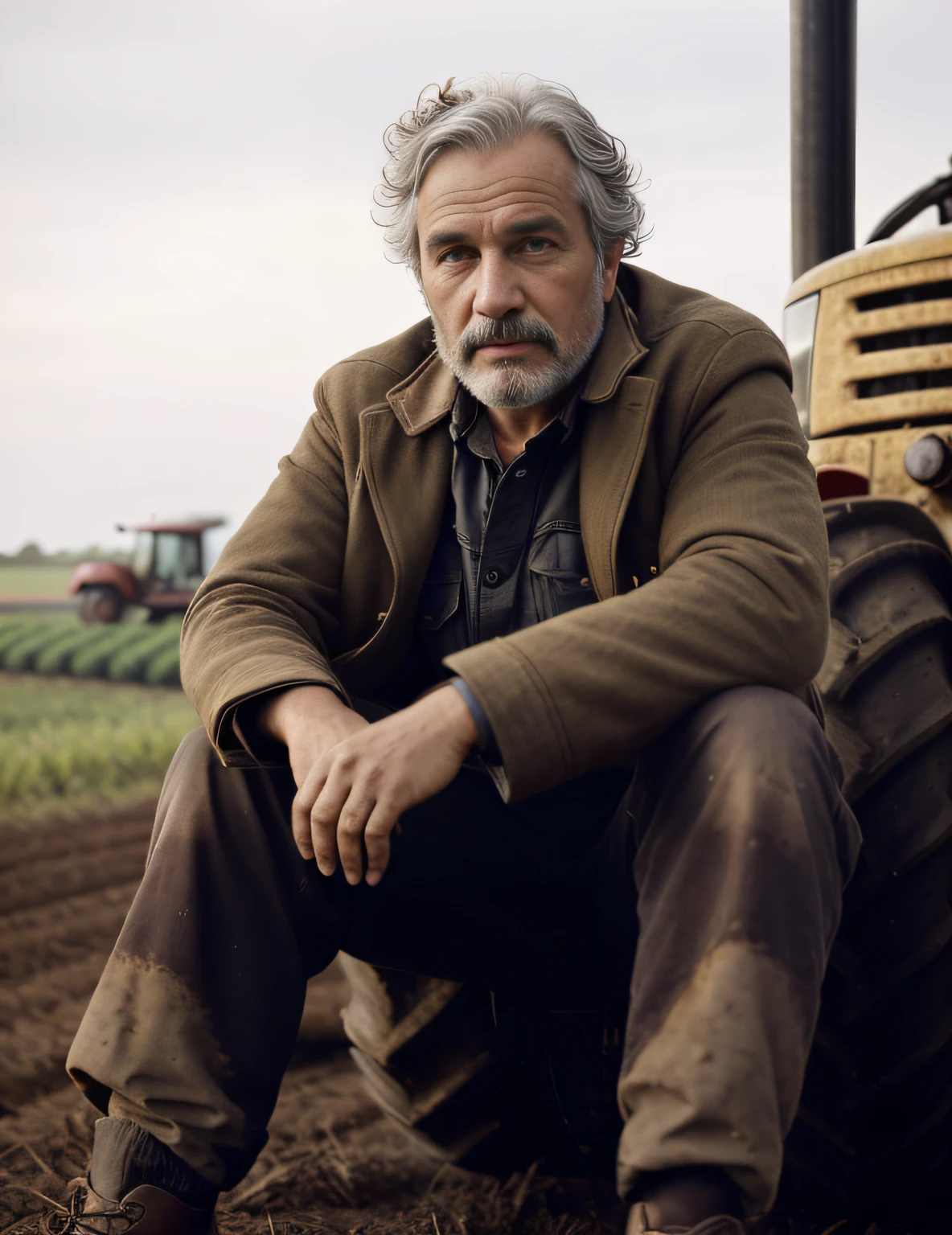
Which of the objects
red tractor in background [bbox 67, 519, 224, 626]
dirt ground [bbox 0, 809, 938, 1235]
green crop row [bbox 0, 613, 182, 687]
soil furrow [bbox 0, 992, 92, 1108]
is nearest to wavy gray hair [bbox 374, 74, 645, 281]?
dirt ground [bbox 0, 809, 938, 1235]

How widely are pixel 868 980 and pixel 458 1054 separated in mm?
633

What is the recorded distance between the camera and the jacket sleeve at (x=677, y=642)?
4.31ft

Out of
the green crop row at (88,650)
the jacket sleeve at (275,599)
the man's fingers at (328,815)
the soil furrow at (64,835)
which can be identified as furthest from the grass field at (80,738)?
the man's fingers at (328,815)

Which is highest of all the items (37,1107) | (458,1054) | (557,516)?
(557,516)

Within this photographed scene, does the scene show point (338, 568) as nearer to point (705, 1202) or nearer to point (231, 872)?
point (231, 872)

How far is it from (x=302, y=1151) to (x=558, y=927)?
38.8 inches

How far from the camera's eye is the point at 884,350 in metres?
2.38

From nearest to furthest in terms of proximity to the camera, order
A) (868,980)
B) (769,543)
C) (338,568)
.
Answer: (769,543) → (868,980) → (338,568)

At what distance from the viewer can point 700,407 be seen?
5.21 ft

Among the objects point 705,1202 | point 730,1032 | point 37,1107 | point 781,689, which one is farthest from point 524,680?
point 37,1107

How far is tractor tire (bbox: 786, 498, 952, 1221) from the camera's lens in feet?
5.09

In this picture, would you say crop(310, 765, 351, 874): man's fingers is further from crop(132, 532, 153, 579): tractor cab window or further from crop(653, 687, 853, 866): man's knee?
crop(132, 532, 153, 579): tractor cab window

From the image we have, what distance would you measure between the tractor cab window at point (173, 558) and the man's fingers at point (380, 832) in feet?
23.1

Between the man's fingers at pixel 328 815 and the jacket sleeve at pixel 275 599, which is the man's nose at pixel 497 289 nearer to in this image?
the jacket sleeve at pixel 275 599
